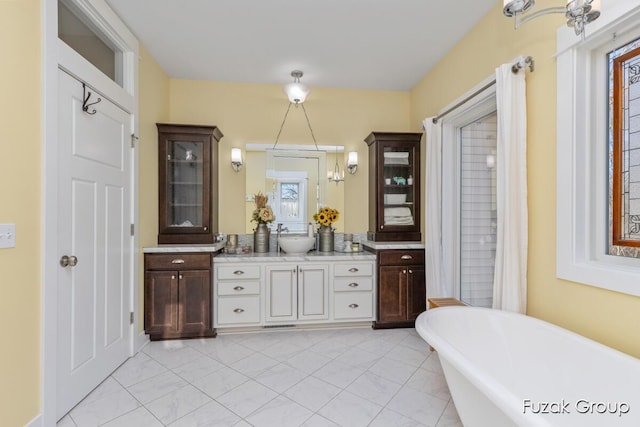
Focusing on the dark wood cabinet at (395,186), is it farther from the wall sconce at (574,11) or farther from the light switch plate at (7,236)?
the light switch plate at (7,236)

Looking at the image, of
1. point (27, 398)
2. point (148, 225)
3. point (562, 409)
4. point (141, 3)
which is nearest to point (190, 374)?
point (27, 398)

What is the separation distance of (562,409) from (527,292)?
76cm

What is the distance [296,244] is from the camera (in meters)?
3.46

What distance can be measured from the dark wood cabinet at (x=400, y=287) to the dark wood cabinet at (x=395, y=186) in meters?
0.26

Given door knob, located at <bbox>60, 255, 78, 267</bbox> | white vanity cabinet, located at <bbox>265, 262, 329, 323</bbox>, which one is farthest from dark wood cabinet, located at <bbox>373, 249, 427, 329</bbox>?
door knob, located at <bbox>60, 255, 78, 267</bbox>

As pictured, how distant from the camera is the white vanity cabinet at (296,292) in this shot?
3245 mm

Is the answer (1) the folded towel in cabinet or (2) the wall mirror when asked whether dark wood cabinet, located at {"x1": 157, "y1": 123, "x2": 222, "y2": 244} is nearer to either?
(2) the wall mirror

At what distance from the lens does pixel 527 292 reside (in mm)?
2053

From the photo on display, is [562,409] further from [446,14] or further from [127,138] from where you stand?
[127,138]

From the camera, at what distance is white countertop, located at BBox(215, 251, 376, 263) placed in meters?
3.22

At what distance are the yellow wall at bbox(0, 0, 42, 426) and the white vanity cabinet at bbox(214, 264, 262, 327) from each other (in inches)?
61.0

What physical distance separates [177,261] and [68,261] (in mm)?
1131

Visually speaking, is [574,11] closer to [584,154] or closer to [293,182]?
[584,154]

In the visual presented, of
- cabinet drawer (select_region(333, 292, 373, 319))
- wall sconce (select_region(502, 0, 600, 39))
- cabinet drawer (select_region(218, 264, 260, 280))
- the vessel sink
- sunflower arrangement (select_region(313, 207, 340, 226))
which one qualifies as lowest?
cabinet drawer (select_region(333, 292, 373, 319))
